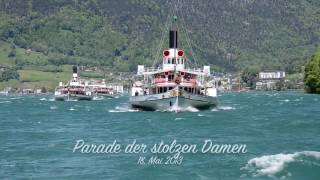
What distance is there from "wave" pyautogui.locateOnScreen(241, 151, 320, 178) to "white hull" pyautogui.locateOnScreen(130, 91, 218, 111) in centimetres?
6149

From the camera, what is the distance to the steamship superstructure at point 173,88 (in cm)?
11550

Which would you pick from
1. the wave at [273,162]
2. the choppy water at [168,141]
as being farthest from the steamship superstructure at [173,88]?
the wave at [273,162]

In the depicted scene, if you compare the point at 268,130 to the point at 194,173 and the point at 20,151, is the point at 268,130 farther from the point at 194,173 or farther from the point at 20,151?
the point at 194,173

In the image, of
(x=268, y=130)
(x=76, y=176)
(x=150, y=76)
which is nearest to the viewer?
→ (x=76, y=176)

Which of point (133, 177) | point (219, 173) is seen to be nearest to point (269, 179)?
point (219, 173)

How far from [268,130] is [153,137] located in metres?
12.9

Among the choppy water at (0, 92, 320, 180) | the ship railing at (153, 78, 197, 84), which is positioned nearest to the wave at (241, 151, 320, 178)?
the choppy water at (0, 92, 320, 180)

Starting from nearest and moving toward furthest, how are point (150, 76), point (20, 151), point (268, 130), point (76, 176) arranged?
point (76, 176) < point (20, 151) < point (268, 130) < point (150, 76)

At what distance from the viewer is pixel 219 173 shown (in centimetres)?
4653

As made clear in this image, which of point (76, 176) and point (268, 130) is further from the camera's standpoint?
point (268, 130)

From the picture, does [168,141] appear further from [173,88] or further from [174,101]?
[174,101]

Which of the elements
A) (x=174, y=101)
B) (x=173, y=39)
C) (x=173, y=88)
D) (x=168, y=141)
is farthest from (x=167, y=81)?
(x=168, y=141)

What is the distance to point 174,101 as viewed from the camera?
115438 millimetres

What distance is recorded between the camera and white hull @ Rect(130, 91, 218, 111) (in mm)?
115244
